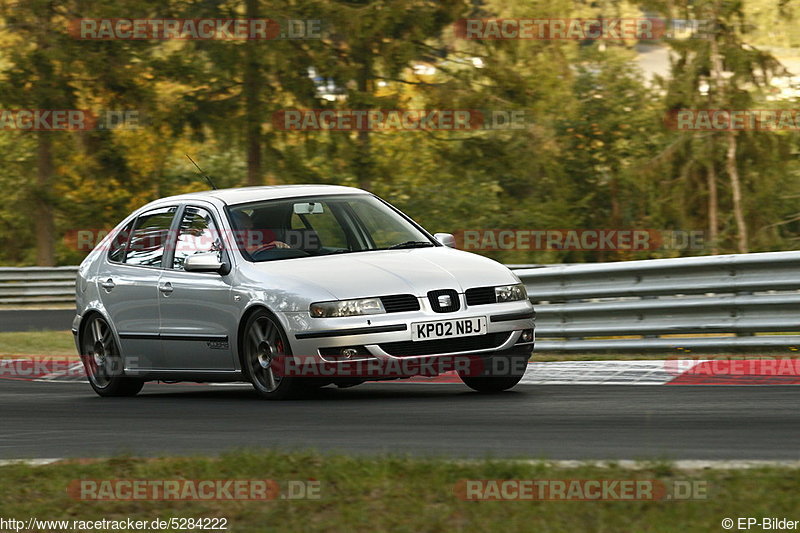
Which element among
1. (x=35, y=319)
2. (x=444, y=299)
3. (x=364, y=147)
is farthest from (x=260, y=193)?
(x=364, y=147)

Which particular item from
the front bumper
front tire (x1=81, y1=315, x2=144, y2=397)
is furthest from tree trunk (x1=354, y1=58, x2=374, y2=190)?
the front bumper

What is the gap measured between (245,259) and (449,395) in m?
1.75

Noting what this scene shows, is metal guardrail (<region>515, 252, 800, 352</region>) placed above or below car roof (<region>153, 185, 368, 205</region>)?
below

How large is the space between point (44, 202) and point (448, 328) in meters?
31.6

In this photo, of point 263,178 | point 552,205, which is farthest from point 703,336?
point 552,205

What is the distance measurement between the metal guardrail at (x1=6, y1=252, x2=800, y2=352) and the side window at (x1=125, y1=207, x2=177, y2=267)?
327 centimetres

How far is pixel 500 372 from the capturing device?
9.87m

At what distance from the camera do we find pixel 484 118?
36344 millimetres

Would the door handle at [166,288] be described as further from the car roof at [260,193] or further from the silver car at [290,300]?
the car roof at [260,193]

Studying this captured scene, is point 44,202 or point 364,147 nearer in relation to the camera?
point 364,147

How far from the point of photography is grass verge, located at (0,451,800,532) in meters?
5.11

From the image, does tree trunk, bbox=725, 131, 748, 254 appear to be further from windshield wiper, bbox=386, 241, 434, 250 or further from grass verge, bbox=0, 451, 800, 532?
grass verge, bbox=0, 451, 800, 532

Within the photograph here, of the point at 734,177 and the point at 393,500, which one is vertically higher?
the point at 393,500

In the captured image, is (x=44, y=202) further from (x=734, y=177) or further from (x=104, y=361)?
(x=104, y=361)
